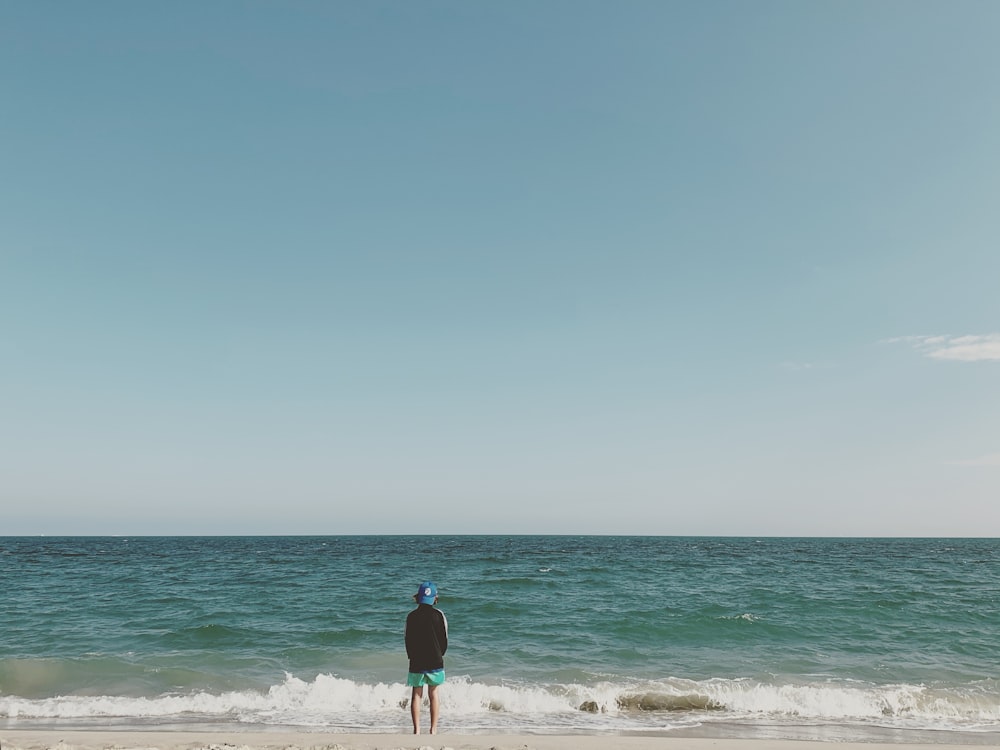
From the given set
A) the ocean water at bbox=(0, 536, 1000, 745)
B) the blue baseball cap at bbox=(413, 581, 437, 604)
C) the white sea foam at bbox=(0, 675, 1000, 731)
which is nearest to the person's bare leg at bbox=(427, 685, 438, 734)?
the blue baseball cap at bbox=(413, 581, 437, 604)

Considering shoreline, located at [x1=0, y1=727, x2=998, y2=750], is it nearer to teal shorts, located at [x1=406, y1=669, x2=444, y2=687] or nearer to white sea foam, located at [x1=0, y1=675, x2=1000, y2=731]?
teal shorts, located at [x1=406, y1=669, x2=444, y2=687]

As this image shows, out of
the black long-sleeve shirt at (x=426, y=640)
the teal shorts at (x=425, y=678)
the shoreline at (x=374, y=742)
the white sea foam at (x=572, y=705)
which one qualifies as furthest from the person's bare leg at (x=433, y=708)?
the white sea foam at (x=572, y=705)

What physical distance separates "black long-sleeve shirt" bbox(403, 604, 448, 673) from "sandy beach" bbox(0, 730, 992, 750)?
958mm

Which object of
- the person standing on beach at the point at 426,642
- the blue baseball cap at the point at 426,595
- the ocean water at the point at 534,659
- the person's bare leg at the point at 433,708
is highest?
the blue baseball cap at the point at 426,595

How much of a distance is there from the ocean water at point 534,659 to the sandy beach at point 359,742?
5.07 ft

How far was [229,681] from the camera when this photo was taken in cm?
1332

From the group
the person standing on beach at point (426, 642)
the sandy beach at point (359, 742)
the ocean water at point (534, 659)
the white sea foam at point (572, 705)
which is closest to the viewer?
the sandy beach at point (359, 742)

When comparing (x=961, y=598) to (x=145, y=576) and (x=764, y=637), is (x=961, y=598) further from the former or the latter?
(x=145, y=576)

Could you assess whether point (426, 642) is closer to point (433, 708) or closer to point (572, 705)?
point (433, 708)

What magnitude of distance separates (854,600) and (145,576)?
3423cm

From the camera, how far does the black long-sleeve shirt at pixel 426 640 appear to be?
852 centimetres

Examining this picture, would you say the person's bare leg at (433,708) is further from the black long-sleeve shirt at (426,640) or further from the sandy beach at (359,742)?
the black long-sleeve shirt at (426,640)

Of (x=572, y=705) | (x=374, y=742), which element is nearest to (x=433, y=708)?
(x=374, y=742)

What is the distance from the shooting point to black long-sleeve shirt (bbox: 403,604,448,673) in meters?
8.52
